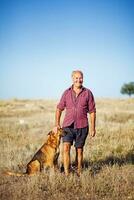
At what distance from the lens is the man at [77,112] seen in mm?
7879

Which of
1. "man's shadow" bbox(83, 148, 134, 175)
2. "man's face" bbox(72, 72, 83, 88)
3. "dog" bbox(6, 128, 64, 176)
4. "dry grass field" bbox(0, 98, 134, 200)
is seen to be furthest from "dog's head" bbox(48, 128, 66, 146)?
"man's shadow" bbox(83, 148, 134, 175)

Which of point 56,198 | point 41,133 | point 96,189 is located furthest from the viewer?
point 41,133

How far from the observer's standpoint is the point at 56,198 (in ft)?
22.0

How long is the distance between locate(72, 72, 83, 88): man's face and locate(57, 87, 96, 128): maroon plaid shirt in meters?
0.17

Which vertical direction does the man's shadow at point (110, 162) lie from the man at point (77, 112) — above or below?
below

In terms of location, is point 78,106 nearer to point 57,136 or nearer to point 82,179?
point 57,136

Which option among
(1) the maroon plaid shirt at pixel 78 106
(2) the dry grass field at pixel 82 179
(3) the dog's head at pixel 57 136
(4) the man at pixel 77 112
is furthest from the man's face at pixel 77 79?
(2) the dry grass field at pixel 82 179

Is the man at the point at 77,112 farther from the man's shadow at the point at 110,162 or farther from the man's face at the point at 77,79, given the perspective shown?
the man's shadow at the point at 110,162

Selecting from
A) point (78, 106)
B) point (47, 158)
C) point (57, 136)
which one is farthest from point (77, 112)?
point (47, 158)

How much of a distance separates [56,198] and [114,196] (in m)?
1.04

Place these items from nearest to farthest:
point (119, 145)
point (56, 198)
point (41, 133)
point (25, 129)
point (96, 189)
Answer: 1. point (56, 198)
2. point (96, 189)
3. point (119, 145)
4. point (41, 133)
5. point (25, 129)

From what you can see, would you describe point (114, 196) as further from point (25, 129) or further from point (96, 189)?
point (25, 129)

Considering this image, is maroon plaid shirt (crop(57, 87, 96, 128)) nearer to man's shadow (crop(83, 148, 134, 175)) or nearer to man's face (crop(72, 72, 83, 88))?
man's face (crop(72, 72, 83, 88))

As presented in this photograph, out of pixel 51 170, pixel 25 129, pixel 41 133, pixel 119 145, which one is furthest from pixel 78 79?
pixel 25 129
